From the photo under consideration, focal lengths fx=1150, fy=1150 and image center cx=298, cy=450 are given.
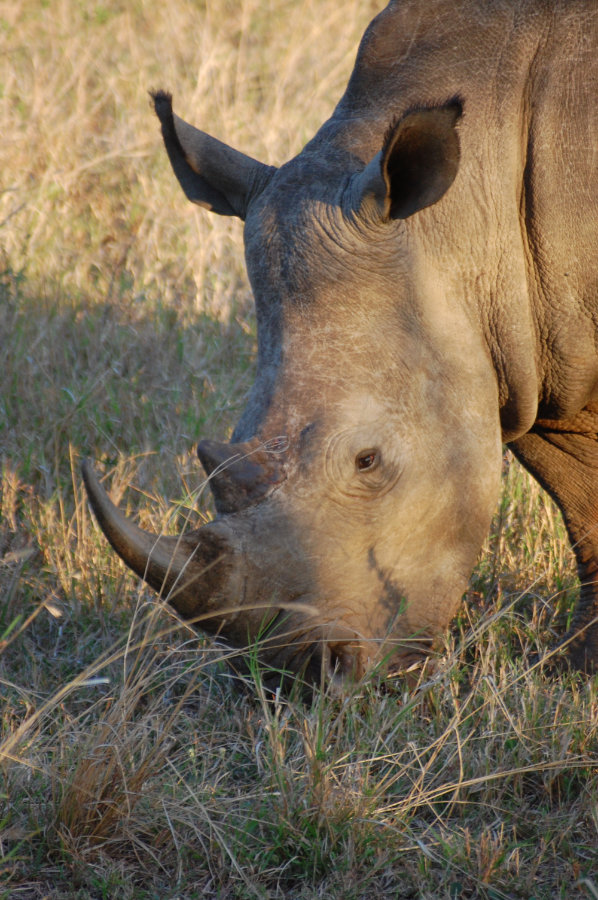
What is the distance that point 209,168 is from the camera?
12.7 feet

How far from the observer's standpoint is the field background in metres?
2.88

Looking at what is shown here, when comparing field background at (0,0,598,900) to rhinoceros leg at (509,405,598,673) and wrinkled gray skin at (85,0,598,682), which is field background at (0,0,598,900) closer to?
rhinoceros leg at (509,405,598,673)

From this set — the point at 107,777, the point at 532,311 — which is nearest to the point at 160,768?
the point at 107,777

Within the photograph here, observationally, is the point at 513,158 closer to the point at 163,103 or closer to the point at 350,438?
the point at 350,438

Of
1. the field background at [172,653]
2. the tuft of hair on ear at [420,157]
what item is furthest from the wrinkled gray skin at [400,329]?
the field background at [172,653]

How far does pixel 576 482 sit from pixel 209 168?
174 centimetres

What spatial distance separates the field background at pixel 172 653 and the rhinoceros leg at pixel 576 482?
0.14 meters

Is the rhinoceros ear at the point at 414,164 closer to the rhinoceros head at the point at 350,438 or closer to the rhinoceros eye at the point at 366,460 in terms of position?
the rhinoceros head at the point at 350,438

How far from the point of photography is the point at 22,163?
25.5 ft

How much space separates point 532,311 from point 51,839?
210 cm

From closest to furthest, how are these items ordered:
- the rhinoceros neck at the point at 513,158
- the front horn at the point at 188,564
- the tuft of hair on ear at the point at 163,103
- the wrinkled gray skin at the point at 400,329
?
the front horn at the point at 188,564
the wrinkled gray skin at the point at 400,329
the rhinoceros neck at the point at 513,158
the tuft of hair on ear at the point at 163,103

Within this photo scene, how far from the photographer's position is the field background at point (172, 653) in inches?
113

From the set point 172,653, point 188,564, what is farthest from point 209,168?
point 172,653

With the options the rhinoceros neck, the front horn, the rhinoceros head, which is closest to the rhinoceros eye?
the rhinoceros head
